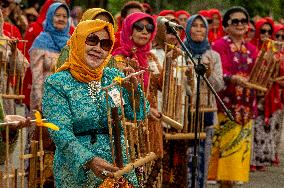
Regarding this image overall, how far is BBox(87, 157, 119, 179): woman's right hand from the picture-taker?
223 inches

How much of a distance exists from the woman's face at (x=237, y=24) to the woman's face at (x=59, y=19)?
81.6 inches

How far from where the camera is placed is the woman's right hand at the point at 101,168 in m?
5.66

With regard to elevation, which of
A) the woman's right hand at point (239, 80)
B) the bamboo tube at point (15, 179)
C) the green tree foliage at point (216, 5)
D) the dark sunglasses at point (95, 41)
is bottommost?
the bamboo tube at point (15, 179)

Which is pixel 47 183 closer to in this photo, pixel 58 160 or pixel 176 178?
pixel 176 178

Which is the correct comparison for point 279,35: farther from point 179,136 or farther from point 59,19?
point 179,136

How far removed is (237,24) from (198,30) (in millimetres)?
1044

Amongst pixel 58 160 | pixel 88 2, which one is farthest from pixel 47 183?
pixel 88 2

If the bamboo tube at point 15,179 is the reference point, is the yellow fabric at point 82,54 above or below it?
above

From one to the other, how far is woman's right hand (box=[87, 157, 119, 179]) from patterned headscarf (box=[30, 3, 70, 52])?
379 cm

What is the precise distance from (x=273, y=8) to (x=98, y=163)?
15223 millimetres

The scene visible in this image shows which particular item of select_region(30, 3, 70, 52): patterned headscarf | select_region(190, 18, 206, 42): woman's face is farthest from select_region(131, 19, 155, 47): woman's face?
select_region(190, 18, 206, 42): woman's face

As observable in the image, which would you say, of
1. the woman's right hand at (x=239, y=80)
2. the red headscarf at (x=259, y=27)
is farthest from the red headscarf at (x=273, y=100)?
the woman's right hand at (x=239, y=80)

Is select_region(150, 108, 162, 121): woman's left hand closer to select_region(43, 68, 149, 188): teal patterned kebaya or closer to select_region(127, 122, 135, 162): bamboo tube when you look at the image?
select_region(127, 122, 135, 162): bamboo tube

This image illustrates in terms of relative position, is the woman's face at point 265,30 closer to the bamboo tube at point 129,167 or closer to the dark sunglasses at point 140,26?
the dark sunglasses at point 140,26
